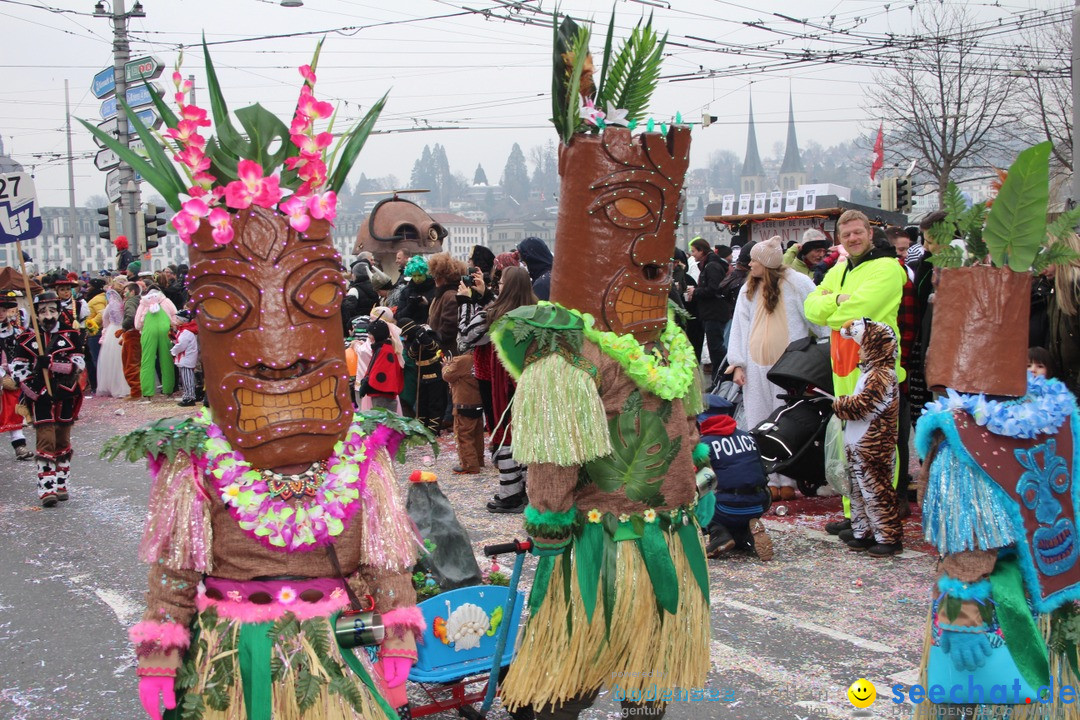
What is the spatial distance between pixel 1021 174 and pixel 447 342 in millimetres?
7073

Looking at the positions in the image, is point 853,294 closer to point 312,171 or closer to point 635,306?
point 635,306

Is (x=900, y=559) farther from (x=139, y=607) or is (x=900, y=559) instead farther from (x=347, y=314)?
(x=347, y=314)

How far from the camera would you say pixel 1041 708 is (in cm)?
305

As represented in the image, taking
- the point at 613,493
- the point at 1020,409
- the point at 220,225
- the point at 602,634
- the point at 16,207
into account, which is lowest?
the point at 602,634

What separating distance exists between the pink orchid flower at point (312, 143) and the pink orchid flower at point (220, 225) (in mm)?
305

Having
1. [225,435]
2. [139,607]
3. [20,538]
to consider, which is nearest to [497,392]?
[139,607]

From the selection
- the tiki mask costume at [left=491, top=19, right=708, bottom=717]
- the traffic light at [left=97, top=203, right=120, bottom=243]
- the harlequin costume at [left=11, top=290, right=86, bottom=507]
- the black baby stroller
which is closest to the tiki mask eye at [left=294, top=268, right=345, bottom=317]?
the tiki mask costume at [left=491, top=19, right=708, bottom=717]

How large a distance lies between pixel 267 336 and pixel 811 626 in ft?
11.1

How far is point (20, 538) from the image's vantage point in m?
7.83

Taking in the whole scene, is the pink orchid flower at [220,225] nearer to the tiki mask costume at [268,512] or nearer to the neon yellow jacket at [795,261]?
the tiki mask costume at [268,512]

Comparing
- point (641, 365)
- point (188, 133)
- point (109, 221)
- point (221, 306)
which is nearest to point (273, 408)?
point (221, 306)

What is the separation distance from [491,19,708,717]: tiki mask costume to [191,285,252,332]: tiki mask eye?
984 mm

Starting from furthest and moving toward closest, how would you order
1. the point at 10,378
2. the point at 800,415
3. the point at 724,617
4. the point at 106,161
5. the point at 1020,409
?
the point at 106,161
the point at 10,378
the point at 800,415
the point at 724,617
the point at 1020,409

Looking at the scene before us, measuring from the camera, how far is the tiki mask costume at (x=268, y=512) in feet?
9.22
